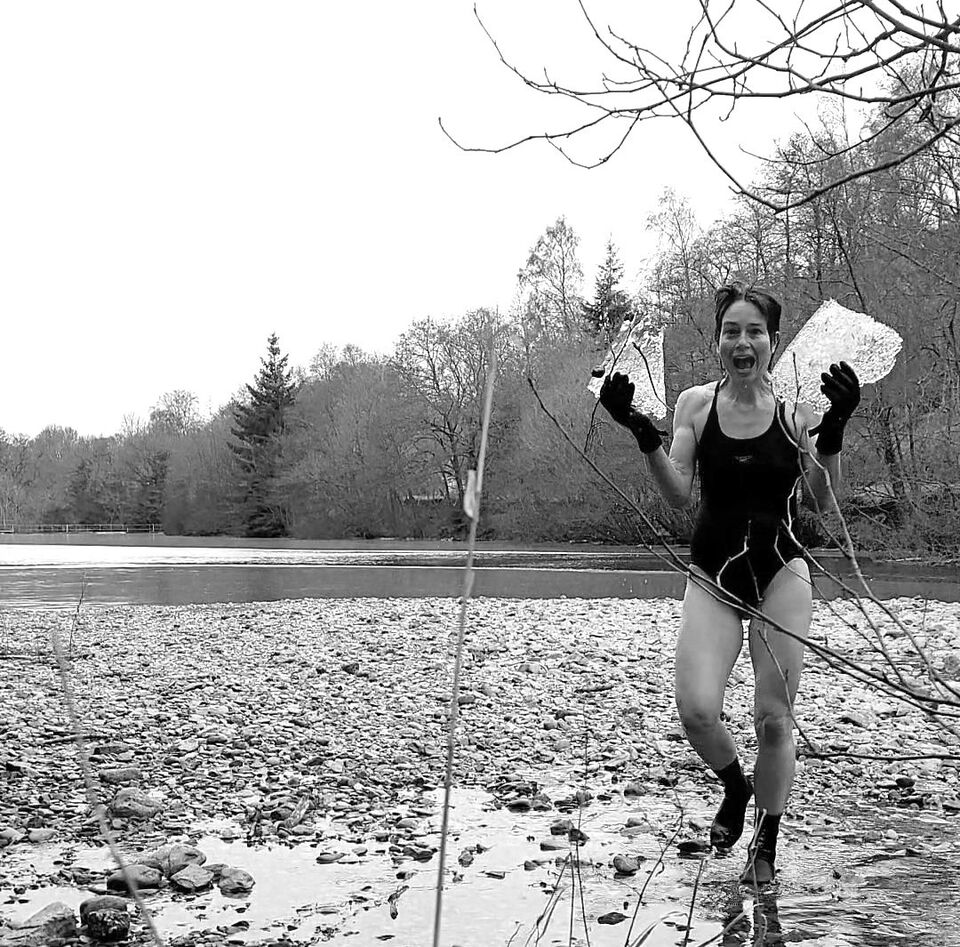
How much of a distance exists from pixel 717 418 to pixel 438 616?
10.3 meters

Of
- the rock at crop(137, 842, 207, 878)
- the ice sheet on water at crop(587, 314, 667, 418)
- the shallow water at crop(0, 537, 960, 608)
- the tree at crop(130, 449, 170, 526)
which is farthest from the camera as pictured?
the tree at crop(130, 449, 170, 526)

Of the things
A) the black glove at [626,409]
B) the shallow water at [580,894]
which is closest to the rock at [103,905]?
the shallow water at [580,894]

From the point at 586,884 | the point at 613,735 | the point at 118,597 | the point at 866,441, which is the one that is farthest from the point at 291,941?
the point at 866,441

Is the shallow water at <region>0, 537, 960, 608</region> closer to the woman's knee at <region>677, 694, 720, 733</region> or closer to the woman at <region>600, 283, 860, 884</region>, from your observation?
the woman at <region>600, 283, 860, 884</region>

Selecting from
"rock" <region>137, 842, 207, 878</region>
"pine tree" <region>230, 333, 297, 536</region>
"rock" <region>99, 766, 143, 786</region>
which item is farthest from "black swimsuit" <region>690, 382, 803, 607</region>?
"pine tree" <region>230, 333, 297, 536</region>

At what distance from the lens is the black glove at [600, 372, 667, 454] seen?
372cm

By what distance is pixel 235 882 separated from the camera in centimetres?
442

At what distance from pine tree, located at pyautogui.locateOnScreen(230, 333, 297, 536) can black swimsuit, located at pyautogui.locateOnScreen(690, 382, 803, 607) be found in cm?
6628

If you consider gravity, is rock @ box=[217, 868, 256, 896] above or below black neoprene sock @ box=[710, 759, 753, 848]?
below

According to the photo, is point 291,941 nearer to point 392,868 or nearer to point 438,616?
point 392,868

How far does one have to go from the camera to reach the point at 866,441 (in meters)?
27.4

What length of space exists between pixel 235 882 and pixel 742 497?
243cm

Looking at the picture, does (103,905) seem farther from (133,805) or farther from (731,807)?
(731,807)

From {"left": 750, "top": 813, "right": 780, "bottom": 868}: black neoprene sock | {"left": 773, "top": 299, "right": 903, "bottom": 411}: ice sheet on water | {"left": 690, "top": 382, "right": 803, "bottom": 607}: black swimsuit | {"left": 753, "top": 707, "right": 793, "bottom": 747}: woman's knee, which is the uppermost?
{"left": 773, "top": 299, "right": 903, "bottom": 411}: ice sheet on water
